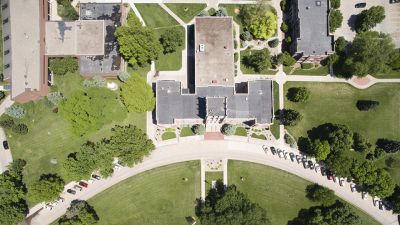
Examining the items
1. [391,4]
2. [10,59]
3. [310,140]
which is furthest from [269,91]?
[10,59]

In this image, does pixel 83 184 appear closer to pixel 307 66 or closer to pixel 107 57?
pixel 107 57

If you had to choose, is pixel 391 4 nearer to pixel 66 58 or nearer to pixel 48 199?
pixel 66 58

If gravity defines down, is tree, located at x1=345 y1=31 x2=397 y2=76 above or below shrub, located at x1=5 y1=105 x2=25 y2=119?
above

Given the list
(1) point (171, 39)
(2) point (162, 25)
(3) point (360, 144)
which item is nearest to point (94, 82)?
(1) point (171, 39)

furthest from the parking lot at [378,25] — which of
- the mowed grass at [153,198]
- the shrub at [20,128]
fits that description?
the shrub at [20,128]

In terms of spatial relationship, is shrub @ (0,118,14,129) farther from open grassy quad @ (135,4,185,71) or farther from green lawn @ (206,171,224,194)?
green lawn @ (206,171,224,194)

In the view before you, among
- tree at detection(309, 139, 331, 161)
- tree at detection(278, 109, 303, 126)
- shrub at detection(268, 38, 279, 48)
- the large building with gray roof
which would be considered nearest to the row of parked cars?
tree at detection(309, 139, 331, 161)

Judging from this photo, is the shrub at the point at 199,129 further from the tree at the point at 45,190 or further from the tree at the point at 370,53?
the tree at the point at 370,53
